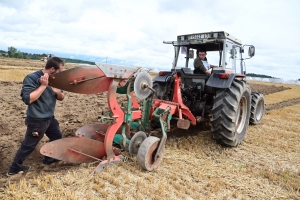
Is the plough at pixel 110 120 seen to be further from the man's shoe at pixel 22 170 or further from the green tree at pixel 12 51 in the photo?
the green tree at pixel 12 51

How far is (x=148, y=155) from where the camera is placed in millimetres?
3326

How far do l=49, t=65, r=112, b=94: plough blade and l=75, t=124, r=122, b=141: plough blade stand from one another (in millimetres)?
889

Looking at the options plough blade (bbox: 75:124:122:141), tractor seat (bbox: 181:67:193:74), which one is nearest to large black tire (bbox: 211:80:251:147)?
tractor seat (bbox: 181:67:193:74)

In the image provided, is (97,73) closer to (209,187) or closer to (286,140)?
(209,187)

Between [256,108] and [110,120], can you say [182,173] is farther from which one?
[256,108]

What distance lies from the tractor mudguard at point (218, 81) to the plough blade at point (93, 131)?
6.10 feet

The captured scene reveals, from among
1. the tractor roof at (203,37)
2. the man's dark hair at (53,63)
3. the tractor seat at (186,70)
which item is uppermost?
the tractor roof at (203,37)

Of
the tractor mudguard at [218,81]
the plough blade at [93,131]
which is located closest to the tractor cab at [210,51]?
the tractor mudguard at [218,81]

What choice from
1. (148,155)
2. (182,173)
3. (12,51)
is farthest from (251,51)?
(12,51)

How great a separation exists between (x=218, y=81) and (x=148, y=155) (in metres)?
2.06

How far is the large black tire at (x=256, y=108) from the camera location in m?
6.57

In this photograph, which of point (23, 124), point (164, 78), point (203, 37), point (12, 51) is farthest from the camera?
point (12, 51)

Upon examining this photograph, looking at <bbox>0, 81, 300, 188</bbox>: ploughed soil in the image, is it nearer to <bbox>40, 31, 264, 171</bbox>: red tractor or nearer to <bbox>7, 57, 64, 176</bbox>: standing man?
<bbox>7, 57, 64, 176</bbox>: standing man

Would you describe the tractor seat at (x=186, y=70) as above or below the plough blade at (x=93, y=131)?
above
